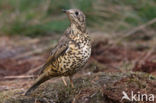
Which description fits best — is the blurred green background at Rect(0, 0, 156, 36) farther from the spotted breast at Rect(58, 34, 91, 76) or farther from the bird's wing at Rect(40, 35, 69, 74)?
the spotted breast at Rect(58, 34, 91, 76)

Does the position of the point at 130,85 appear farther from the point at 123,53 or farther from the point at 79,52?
the point at 123,53

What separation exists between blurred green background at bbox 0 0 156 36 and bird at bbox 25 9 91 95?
3.44 meters

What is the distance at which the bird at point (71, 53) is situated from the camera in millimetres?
3877

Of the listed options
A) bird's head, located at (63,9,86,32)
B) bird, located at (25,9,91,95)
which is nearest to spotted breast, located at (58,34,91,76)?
bird, located at (25,9,91,95)

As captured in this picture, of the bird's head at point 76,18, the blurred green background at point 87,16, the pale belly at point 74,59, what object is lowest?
the pale belly at point 74,59

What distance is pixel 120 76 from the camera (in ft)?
14.1

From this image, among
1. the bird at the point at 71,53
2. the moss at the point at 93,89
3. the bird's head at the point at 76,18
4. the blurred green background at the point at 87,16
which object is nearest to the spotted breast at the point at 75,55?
the bird at the point at 71,53

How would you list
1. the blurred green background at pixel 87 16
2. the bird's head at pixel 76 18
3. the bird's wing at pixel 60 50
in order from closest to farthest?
1. the bird's wing at pixel 60 50
2. the bird's head at pixel 76 18
3. the blurred green background at pixel 87 16

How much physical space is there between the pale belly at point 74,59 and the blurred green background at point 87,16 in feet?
12.1

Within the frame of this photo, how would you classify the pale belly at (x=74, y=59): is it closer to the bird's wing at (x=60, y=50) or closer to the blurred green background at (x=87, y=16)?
the bird's wing at (x=60, y=50)

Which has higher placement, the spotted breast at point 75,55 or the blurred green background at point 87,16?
the blurred green background at point 87,16

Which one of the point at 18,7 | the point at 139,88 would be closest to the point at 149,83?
the point at 139,88

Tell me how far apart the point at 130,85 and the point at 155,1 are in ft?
13.9

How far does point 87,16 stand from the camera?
26.1ft
